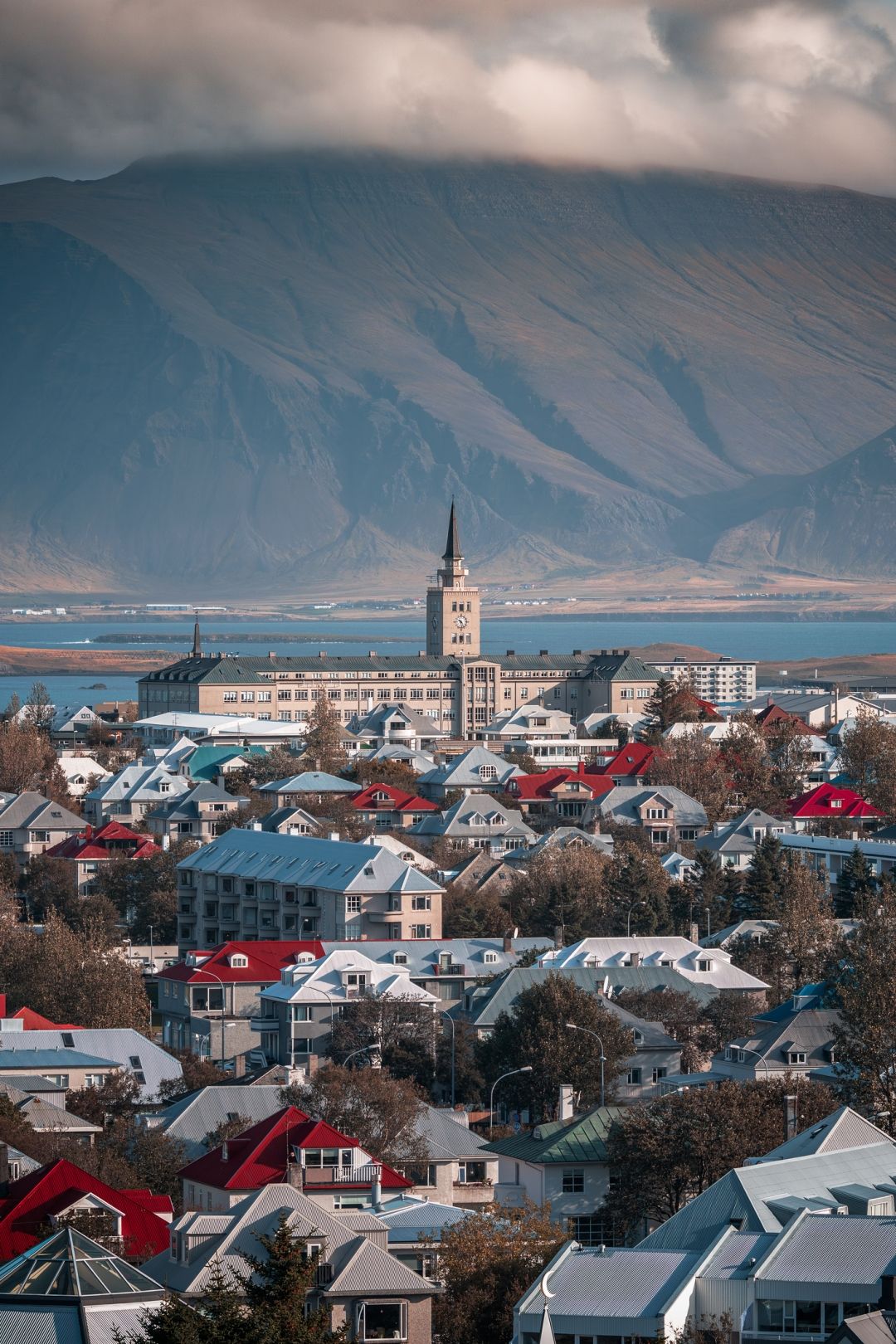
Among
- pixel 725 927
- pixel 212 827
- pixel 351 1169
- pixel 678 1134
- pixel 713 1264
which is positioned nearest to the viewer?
pixel 713 1264

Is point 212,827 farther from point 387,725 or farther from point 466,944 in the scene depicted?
point 387,725

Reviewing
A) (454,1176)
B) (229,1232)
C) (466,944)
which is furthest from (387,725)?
(229,1232)

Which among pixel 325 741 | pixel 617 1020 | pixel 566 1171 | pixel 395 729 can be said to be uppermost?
pixel 395 729

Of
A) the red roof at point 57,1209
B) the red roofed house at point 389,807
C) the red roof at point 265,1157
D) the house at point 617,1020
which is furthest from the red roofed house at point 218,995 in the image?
Answer: the red roofed house at point 389,807

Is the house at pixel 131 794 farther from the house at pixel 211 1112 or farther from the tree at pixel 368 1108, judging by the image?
the tree at pixel 368 1108

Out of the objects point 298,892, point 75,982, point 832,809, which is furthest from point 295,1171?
point 832,809

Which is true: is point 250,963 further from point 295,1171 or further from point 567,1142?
point 295,1171
